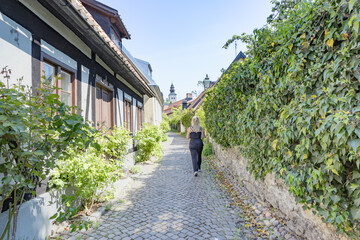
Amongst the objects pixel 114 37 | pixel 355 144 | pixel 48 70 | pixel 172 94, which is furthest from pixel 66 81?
pixel 172 94

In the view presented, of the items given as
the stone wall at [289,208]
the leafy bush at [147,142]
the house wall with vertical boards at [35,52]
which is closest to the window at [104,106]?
the house wall with vertical boards at [35,52]

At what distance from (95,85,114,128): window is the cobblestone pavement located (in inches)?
80.5

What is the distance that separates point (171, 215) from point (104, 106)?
384 centimetres

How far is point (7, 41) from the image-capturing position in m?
2.41

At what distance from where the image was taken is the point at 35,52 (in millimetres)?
2895

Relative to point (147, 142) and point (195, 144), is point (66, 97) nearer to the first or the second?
point (195, 144)

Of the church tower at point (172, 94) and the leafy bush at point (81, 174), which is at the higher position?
the church tower at point (172, 94)

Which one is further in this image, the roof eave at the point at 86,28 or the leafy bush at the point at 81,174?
the leafy bush at the point at 81,174

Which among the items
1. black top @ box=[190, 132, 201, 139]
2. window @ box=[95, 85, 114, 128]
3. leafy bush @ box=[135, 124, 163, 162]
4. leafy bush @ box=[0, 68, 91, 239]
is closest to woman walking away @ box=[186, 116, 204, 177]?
black top @ box=[190, 132, 201, 139]

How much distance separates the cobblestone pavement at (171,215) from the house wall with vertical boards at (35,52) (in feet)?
1.78

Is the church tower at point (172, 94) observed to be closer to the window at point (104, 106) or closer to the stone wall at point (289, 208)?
the window at point (104, 106)

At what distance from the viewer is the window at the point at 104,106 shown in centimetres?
547

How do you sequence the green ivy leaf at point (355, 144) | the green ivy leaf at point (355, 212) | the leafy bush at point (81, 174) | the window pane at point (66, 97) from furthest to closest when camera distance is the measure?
the window pane at point (66, 97)
the leafy bush at point (81, 174)
the green ivy leaf at point (355, 212)
the green ivy leaf at point (355, 144)

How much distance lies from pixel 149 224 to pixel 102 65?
434 cm
